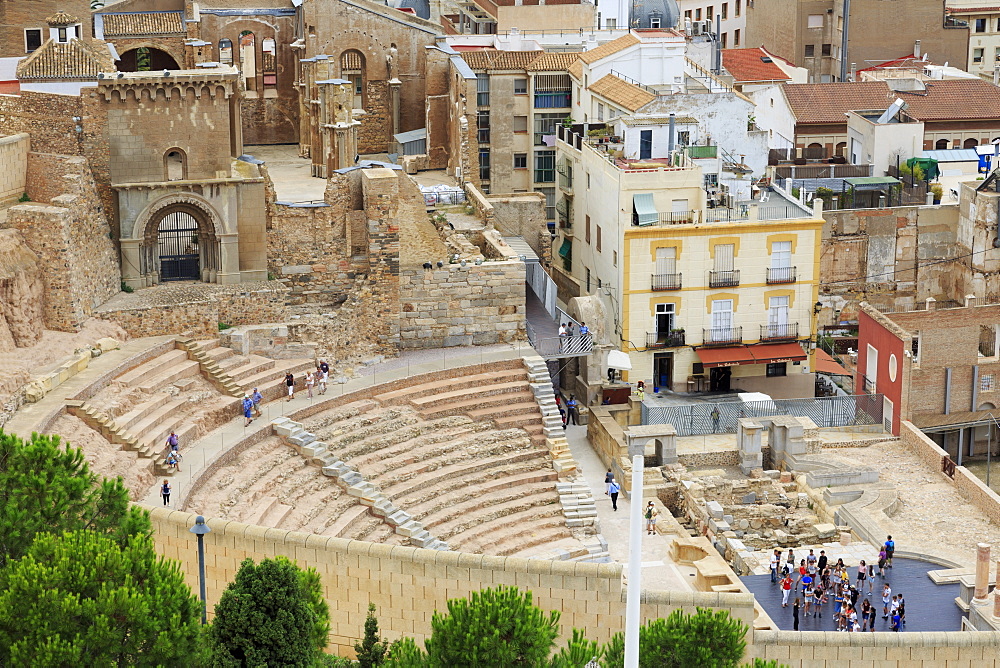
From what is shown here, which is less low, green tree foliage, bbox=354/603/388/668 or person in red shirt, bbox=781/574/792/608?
green tree foliage, bbox=354/603/388/668

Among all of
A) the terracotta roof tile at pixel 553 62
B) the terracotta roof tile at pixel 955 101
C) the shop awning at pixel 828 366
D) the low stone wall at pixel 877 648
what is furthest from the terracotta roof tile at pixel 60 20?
the terracotta roof tile at pixel 955 101

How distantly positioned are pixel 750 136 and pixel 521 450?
21.0 metres

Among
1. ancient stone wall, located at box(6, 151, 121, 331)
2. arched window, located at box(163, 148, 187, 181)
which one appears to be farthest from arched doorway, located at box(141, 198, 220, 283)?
ancient stone wall, located at box(6, 151, 121, 331)

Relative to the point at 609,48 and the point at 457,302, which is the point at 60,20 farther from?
the point at 609,48

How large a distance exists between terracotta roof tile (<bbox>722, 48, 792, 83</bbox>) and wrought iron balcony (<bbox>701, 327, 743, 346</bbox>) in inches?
1106

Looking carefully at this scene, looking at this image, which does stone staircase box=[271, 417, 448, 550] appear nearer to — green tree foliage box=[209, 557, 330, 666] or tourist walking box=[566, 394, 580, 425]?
tourist walking box=[566, 394, 580, 425]

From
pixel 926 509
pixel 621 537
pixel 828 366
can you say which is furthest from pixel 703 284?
pixel 621 537

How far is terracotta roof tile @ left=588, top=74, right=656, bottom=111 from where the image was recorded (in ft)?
233

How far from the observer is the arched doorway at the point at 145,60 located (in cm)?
7188

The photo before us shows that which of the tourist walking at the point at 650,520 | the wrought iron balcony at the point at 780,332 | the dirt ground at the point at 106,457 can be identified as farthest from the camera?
the wrought iron balcony at the point at 780,332

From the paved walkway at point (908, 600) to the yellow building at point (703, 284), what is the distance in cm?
1469

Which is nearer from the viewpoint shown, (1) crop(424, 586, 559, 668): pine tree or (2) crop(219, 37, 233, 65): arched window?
(1) crop(424, 586, 559, 668): pine tree

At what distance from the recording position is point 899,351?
63.7 meters

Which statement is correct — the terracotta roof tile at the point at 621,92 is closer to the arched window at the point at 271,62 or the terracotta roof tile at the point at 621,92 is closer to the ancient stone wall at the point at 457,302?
the ancient stone wall at the point at 457,302
